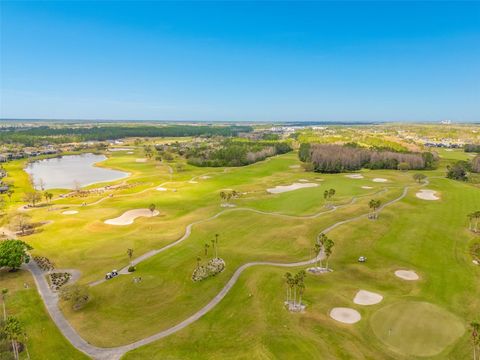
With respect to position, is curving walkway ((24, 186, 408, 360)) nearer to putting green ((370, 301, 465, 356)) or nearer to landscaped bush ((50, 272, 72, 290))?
landscaped bush ((50, 272, 72, 290))

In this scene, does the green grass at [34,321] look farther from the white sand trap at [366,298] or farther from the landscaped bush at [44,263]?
the white sand trap at [366,298]

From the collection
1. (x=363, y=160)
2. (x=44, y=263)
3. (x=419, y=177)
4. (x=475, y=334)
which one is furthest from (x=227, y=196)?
(x=363, y=160)

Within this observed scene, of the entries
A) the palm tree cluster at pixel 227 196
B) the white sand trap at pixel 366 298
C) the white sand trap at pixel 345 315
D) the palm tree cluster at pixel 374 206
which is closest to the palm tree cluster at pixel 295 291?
the white sand trap at pixel 345 315

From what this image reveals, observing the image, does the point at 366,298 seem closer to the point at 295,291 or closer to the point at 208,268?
the point at 295,291

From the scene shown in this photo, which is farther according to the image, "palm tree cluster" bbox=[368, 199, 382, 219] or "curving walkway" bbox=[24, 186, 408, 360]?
"palm tree cluster" bbox=[368, 199, 382, 219]

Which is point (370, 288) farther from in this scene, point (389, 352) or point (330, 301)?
point (389, 352)

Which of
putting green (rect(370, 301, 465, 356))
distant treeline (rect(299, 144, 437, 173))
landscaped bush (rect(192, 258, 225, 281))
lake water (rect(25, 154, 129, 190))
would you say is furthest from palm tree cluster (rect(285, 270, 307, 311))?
distant treeline (rect(299, 144, 437, 173))

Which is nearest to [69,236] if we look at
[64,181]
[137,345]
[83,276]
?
[83,276]
